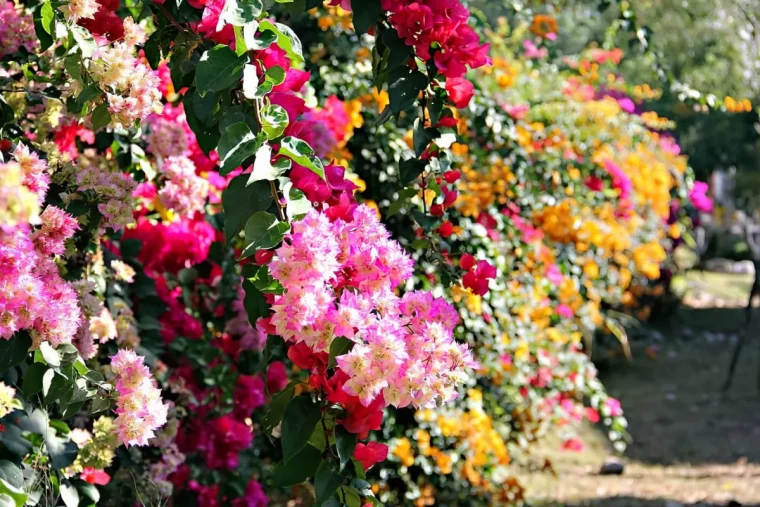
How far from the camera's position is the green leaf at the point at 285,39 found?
1.15 meters

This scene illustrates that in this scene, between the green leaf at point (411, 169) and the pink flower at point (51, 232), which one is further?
the green leaf at point (411, 169)

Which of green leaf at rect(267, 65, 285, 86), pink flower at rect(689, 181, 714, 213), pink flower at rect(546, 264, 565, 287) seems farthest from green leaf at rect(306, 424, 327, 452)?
pink flower at rect(689, 181, 714, 213)

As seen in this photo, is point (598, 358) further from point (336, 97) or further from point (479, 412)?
point (336, 97)

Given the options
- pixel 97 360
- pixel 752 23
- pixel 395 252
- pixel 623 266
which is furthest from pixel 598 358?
pixel 395 252

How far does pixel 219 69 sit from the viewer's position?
3.63ft

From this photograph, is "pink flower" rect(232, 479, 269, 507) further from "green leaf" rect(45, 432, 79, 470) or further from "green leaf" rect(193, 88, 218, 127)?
"green leaf" rect(193, 88, 218, 127)

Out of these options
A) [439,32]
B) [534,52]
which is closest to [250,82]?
[439,32]

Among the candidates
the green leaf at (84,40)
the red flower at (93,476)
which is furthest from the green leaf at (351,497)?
the red flower at (93,476)

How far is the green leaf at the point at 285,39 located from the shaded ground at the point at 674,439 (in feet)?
10.9

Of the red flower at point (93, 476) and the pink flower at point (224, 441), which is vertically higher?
the red flower at point (93, 476)

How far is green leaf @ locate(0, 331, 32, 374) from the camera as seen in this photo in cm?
113

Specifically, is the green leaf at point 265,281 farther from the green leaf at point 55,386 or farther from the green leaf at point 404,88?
the green leaf at point 404,88

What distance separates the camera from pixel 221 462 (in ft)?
8.00

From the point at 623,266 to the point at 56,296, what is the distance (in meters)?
5.13
